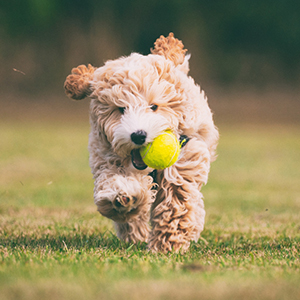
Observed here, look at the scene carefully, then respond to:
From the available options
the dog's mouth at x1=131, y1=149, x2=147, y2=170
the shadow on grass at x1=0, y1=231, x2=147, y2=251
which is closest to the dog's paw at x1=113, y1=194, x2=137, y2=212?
the dog's mouth at x1=131, y1=149, x2=147, y2=170

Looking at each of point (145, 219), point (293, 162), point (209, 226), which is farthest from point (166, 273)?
point (293, 162)

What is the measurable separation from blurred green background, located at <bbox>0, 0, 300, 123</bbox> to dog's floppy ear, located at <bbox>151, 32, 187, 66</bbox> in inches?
659

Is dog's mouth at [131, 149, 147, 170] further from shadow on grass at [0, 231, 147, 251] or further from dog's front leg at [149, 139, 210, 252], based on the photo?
shadow on grass at [0, 231, 147, 251]

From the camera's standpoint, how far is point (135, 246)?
14.1 feet

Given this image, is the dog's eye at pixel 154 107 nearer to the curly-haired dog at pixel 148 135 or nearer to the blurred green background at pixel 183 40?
the curly-haired dog at pixel 148 135

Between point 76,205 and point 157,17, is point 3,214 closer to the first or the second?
point 76,205

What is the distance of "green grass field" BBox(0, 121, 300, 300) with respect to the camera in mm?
2627

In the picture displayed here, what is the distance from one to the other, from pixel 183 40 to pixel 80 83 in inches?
776

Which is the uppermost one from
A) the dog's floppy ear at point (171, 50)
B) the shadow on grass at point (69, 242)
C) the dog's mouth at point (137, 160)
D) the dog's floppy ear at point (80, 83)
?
the dog's floppy ear at point (171, 50)

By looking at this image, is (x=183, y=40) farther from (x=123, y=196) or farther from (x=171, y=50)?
(x=123, y=196)

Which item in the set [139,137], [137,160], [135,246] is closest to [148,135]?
[139,137]

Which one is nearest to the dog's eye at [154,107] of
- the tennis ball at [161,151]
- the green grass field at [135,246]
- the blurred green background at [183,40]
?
the tennis ball at [161,151]

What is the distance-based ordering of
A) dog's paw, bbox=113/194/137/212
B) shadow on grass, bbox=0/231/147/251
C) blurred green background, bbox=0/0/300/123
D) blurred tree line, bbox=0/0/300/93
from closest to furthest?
dog's paw, bbox=113/194/137/212
shadow on grass, bbox=0/231/147/251
blurred green background, bbox=0/0/300/123
blurred tree line, bbox=0/0/300/93

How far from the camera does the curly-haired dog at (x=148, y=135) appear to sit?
372 cm
